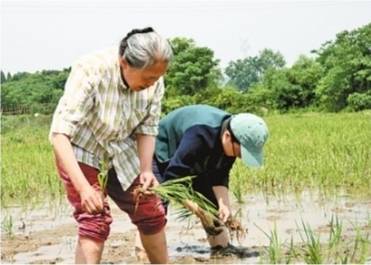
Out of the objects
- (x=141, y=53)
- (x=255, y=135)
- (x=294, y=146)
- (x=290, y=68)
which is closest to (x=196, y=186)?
(x=255, y=135)

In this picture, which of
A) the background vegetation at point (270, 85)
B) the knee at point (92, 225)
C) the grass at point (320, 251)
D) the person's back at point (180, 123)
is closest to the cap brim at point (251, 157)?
the person's back at point (180, 123)

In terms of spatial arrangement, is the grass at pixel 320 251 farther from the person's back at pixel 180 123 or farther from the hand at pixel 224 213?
the person's back at pixel 180 123

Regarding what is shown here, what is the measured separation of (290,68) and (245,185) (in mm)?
37184

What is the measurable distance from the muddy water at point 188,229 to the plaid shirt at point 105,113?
103 centimetres

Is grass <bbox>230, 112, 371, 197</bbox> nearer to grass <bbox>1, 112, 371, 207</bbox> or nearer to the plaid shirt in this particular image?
grass <bbox>1, 112, 371, 207</bbox>

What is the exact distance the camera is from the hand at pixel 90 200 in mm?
2512

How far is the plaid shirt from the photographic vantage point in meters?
2.66

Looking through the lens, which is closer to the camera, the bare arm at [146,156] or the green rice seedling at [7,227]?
the bare arm at [146,156]

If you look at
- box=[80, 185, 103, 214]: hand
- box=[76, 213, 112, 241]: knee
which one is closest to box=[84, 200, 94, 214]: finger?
box=[80, 185, 103, 214]: hand

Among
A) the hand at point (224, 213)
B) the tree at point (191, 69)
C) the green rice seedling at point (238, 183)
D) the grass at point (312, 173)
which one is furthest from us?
the tree at point (191, 69)

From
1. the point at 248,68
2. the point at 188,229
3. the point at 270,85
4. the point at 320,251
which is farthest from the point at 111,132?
the point at 248,68

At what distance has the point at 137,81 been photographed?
8.69ft

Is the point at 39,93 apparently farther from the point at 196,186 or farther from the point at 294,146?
the point at 196,186

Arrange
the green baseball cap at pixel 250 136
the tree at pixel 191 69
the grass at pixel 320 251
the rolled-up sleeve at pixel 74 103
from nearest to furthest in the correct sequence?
the rolled-up sleeve at pixel 74 103 → the grass at pixel 320 251 → the green baseball cap at pixel 250 136 → the tree at pixel 191 69
